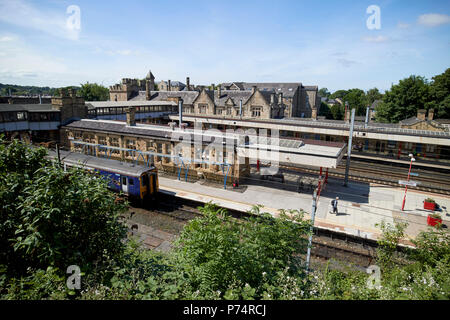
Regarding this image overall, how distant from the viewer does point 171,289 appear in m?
5.13

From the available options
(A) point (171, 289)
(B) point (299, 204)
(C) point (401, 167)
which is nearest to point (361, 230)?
(B) point (299, 204)

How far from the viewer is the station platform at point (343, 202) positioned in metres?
18.2

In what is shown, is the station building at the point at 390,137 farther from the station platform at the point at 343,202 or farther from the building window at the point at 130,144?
the building window at the point at 130,144

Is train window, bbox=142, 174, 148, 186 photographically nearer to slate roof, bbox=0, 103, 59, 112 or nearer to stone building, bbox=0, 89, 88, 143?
stone building, bbox=0, 89, 88, 143

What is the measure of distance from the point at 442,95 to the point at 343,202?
4415 centimetres

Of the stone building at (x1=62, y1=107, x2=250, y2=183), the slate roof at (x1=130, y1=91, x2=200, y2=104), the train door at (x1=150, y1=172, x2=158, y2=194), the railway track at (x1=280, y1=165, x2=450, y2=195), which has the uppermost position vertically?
the slate roof at (x1=130, y1=91, x2=200, y2=104)

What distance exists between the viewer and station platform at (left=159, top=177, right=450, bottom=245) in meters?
18.2

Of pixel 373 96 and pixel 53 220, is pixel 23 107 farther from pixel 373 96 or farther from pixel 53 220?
pixel 373 96

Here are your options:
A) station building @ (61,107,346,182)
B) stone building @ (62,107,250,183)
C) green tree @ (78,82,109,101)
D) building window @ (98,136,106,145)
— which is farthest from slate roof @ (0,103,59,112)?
green tree @ (78,82,109,101)

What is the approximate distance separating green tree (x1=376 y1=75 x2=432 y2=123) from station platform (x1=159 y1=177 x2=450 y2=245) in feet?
107

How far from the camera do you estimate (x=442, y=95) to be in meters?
49.1

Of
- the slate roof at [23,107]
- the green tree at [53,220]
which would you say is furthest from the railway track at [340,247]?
the slate roof at [23,107]
